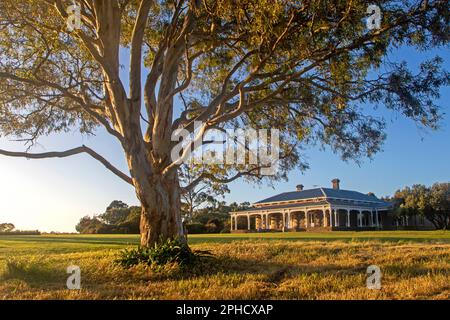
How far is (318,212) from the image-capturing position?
5312cm

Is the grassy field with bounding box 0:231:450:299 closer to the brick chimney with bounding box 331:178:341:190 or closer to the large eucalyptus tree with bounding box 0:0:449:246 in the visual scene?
the large eucalyptus tree with bounding box 0:0:449:246

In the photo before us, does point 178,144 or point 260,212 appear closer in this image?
point 178,144

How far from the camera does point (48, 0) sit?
12914mm

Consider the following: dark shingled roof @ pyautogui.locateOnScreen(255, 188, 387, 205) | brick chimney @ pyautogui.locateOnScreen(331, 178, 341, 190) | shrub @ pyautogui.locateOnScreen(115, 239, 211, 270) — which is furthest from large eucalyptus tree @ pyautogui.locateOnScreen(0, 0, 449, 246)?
brick chimney @ pyautogui.locateOnScreen(331, 178, 341, 190)

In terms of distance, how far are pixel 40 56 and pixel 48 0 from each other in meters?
1.75

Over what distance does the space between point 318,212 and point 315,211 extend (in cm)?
35

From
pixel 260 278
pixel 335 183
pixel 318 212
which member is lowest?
pixel 260 278

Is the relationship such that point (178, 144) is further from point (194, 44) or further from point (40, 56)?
point (40, 56)

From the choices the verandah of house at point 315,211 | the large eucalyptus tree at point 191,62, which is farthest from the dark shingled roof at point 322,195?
the large eucalyptus tree at point 191,62

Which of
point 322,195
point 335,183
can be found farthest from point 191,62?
point 335,183

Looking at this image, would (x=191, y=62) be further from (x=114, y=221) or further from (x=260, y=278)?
(x=114, y=221)

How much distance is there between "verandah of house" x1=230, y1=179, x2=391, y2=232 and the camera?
50.6 m

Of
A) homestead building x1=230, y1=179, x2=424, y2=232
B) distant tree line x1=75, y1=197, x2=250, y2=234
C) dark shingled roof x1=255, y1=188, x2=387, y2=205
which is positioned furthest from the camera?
dark shingled roof x1=255, y1=188, x2=387, y2=205
